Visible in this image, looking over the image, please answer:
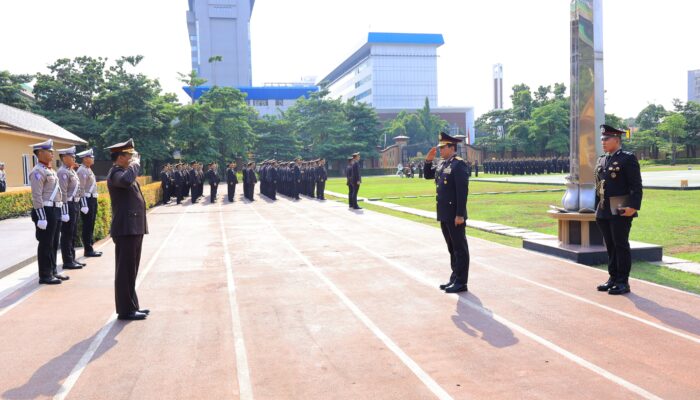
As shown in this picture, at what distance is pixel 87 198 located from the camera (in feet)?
33.9

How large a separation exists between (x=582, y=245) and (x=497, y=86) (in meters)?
130

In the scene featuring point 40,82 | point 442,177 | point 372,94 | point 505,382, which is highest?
point 372,94

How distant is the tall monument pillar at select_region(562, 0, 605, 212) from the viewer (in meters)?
9.27

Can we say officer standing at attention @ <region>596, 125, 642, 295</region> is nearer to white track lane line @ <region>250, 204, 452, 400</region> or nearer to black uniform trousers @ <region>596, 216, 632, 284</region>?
black uniform trousers @ <region>596, 216, 632, 284</region>

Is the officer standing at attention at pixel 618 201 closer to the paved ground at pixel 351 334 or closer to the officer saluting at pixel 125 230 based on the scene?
the paved ground at pixel 351 334

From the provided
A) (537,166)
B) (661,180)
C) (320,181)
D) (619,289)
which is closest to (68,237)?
(619,289)

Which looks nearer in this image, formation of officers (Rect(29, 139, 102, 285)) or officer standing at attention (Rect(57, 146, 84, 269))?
formation of officers (Rect(29, 139, 102, 285))

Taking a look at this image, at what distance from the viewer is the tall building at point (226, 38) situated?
4530 inches

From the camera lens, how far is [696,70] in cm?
15125

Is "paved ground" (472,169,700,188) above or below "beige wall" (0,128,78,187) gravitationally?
below

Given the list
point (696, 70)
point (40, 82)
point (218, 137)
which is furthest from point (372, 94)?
point (696, 70)

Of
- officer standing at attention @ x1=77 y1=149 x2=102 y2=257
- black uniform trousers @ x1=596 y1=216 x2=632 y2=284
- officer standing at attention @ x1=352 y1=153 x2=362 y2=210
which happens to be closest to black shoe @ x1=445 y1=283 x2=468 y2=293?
black uniform trousers @ x1=596 y1=216 x2=632 y2=284

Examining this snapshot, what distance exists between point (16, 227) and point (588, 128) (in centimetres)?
1356

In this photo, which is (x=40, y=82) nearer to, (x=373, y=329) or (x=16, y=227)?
(x=16, y=227)
